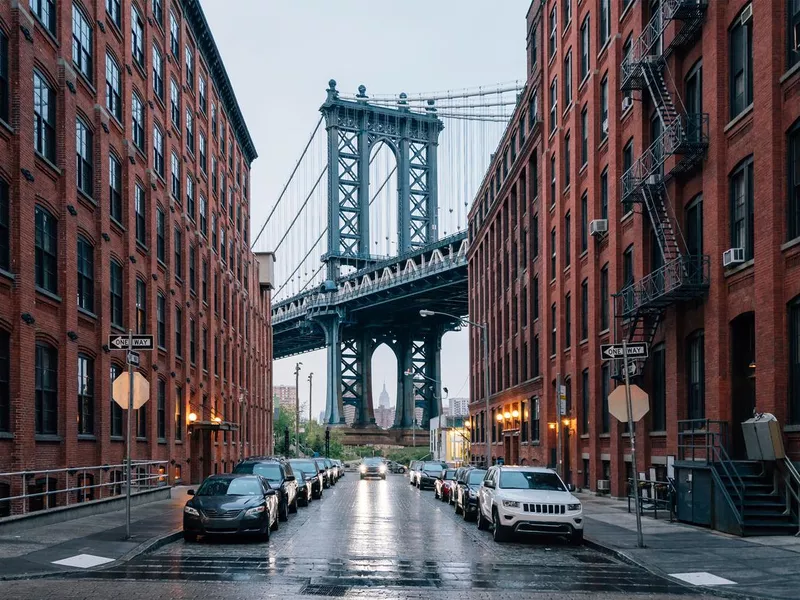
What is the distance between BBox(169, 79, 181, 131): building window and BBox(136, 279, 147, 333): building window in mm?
10316

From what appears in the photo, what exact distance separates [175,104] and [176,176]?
11.3ft

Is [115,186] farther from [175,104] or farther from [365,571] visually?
[365,571]

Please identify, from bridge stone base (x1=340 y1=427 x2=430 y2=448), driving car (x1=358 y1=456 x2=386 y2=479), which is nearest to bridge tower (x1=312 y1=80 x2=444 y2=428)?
bridge stone base (x1=340 y1=427 x2=430 y2=448)

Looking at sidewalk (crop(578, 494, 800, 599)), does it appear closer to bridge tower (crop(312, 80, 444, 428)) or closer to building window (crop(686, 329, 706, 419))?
building window (crop(686, 329, 706, 419))

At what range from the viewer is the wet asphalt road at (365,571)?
1370 centimetres

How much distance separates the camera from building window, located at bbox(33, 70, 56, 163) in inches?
1026

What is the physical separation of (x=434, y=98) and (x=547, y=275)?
8066cm

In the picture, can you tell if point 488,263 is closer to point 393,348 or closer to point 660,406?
point 660,406

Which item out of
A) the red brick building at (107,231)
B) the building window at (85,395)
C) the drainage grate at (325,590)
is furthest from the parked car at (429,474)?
the drainage grate at (325,590)

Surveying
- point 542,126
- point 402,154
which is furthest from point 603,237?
point 402,154

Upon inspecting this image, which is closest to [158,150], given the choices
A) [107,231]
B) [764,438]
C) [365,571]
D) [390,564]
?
[107,231]

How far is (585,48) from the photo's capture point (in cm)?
4125

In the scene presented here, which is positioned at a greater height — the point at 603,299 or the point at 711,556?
the point at 603,299

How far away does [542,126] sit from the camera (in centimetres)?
4872
